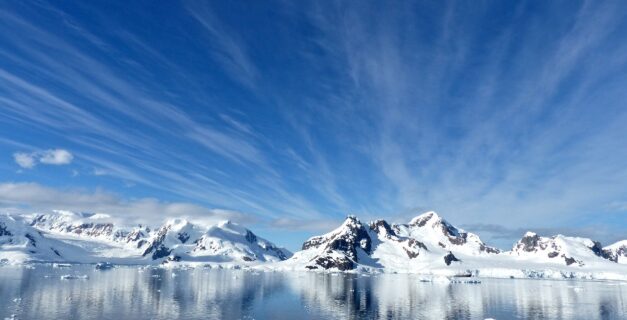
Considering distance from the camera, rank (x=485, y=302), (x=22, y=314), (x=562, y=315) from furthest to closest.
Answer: (x=485, y=302) < (x=562, y=315) < (x=22, y=314)

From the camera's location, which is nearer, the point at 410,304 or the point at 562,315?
the point at 562,315

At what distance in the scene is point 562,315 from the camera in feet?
382

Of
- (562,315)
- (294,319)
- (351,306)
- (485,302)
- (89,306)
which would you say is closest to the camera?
(294,319)

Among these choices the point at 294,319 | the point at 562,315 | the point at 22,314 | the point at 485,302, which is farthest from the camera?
the point at 485,302

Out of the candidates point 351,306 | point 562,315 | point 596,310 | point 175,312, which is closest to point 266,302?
point 351,306

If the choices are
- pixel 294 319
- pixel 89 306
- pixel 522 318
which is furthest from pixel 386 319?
pixel 89 306

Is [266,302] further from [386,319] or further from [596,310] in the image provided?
[596,310]

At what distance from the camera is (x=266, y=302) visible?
434ft

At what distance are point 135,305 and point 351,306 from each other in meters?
56.5

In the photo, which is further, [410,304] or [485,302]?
[485,302]

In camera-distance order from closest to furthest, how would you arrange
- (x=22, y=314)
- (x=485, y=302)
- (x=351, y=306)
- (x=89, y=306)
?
(x=22, y=314) → (x=89, y=306) → (x=351, y=306) → (x=485, y=302)

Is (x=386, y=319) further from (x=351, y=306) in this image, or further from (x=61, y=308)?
(x=61, y=308)

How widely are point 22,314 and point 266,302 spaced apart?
61.1 metres

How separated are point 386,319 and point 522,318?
1341 inches
